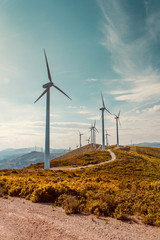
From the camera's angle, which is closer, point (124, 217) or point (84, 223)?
point (84, 223)

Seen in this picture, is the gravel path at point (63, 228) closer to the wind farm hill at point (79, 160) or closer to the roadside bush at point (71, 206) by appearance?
the roadside bush at point (71, 206)

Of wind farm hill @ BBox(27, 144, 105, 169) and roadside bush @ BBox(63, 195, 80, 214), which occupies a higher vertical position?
roadside bush @ BBox(63, 195, 80, 214)

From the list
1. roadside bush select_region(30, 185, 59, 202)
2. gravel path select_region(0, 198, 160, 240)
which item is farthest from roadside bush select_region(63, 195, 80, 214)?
roadside bush select_region(30, 185, 59, 202)

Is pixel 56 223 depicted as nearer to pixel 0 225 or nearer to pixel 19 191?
pixel 0 225

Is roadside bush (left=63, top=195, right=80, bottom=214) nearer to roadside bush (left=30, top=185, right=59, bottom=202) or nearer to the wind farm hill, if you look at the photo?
roadside bush (left=30, top=185, right=59, bottom=202)

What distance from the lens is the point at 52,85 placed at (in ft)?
186

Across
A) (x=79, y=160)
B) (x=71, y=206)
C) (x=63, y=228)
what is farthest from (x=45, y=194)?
(x=79, y=160)

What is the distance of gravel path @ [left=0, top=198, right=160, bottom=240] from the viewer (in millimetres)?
8367

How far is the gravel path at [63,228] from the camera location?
8367 mm

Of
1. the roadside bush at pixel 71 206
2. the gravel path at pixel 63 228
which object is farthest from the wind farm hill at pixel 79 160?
the gravel path at pixel 63 228

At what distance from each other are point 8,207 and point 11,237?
16.2 feet

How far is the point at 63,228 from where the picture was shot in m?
9.12

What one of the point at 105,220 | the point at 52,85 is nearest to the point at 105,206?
the point at 105,220

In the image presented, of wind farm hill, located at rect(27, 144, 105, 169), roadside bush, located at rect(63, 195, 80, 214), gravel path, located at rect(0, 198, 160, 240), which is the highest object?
roadside bush, located at rect(63, 195, 80, 214)
